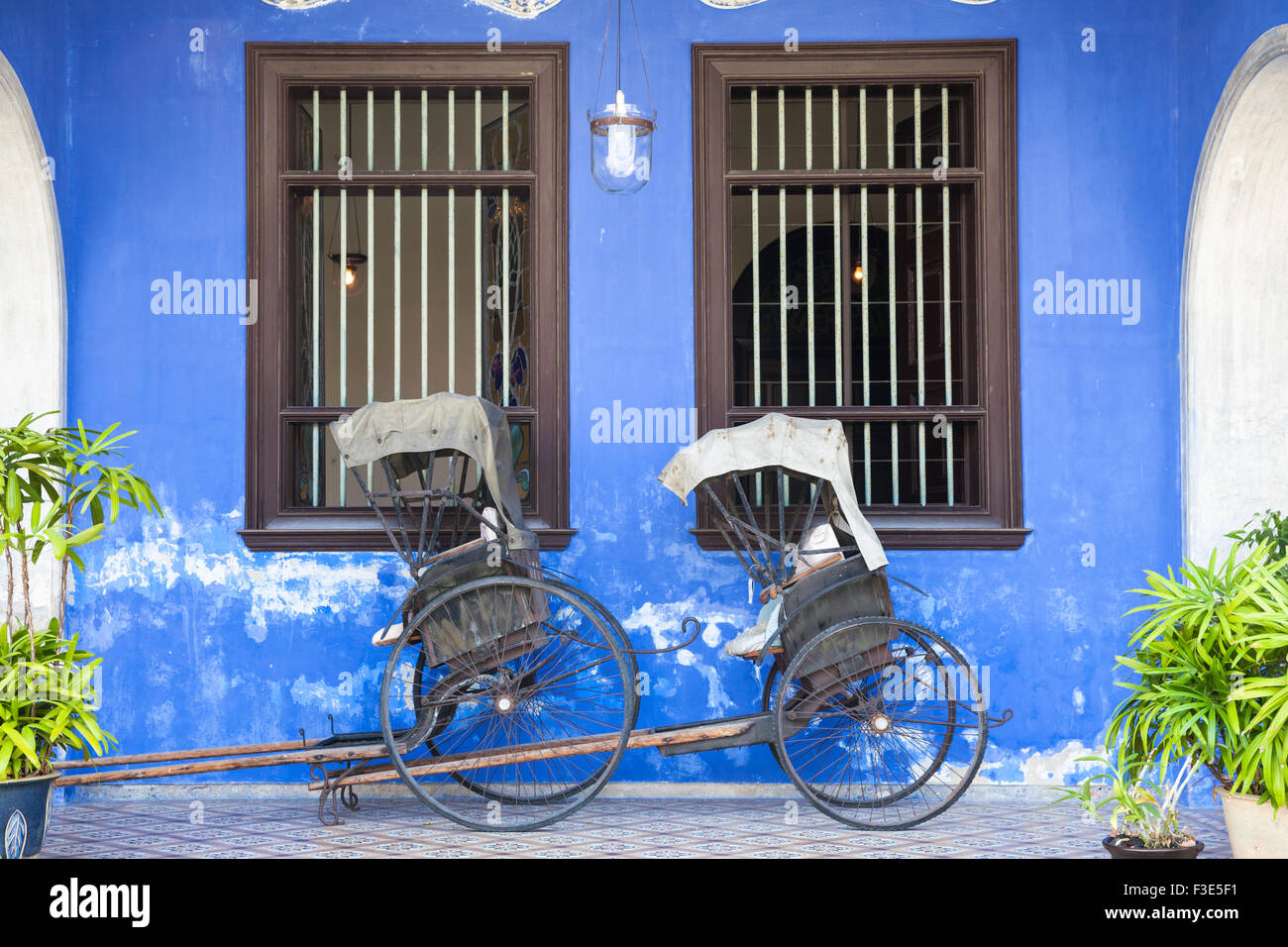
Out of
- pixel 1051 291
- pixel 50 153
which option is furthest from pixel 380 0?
pixel 1051 291

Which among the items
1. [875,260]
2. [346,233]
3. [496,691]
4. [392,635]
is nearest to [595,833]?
[496,691]

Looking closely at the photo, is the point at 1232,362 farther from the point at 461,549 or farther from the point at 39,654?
the point at 39,654

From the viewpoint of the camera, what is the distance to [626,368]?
6305 mm

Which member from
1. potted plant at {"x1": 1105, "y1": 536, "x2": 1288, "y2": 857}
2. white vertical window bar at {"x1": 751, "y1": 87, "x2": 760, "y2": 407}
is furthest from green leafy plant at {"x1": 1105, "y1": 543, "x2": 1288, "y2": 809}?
white vertical window bar at {"x1": 751, "y1": 87, "x2": 760, "y2": 407}

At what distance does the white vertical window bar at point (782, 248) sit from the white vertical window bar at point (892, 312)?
1.74ft

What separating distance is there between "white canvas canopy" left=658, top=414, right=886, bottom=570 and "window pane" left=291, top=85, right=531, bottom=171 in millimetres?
1993

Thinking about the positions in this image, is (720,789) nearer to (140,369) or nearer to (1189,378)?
(1189,378)

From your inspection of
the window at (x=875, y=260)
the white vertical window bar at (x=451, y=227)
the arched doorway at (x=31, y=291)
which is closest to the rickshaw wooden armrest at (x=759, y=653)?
the window at (x=875, y=260)

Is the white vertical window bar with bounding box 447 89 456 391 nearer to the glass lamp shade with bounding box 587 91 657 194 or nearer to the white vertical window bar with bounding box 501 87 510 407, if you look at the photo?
the white vertical window bar with bounding box 501 87 510 407

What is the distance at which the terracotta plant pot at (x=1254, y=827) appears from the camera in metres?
4.20

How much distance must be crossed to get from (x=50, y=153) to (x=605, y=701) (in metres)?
3.87

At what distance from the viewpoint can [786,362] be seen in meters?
6.48

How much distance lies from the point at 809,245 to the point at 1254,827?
11.2 ft

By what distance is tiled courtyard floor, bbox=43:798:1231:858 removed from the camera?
195 inches
